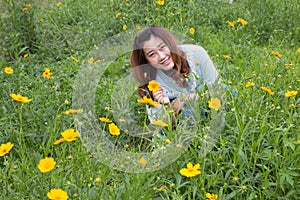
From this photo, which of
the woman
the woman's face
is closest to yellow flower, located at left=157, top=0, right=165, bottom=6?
the woman

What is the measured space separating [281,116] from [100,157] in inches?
41.5

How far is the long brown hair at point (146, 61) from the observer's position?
3.04 m

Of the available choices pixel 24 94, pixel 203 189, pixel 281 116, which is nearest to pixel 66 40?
pixel 24 94

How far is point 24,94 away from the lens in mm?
3307

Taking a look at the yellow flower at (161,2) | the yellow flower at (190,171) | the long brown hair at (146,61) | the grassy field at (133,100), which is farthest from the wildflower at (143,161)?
the yellow flower at (161,2)

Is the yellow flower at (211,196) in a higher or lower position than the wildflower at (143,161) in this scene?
lower

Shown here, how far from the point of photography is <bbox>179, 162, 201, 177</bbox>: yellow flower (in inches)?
83.2

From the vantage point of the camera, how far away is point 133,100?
10.8 feet

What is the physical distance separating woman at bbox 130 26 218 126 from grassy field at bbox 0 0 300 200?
207 millimetres

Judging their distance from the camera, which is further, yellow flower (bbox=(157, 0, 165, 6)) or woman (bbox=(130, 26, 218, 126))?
yellow flower (bbox=(157, 0, 165, 6))

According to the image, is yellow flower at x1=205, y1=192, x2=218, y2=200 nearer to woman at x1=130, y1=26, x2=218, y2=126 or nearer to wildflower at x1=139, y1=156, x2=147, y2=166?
wildflower at x1=139, y1=156, x2=147, y2=166

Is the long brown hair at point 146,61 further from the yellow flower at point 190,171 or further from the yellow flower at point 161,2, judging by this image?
the yellow flower at point 161,2

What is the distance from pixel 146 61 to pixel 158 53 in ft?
0.46

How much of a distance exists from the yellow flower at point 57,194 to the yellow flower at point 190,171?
536 mm
